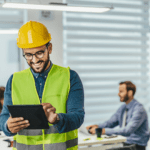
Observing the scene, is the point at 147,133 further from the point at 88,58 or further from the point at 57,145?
the point at 57,145

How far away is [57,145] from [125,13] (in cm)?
413

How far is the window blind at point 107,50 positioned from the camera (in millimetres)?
4980

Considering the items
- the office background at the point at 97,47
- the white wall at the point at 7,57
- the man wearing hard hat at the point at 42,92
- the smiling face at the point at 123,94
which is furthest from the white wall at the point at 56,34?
the man wearing hard hat at the point at 42,92

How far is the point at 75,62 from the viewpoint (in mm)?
4965

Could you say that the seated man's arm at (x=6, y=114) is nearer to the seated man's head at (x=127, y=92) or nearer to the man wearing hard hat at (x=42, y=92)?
the man wearing hard hat at (x=42, y=92)

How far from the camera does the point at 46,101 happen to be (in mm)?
1653

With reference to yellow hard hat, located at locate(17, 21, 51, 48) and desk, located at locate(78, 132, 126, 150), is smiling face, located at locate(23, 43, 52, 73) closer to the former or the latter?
yellow hard hat, located at locate(17, 21, 51, 48)

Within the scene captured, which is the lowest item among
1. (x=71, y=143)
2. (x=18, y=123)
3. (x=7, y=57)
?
(x=71, y=143)

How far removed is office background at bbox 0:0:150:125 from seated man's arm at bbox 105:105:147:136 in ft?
4.38

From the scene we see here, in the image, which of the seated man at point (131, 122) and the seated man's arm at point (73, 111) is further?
the seated man at point (131, 122)

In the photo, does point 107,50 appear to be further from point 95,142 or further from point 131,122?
point 95,142

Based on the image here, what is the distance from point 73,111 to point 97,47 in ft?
11.9

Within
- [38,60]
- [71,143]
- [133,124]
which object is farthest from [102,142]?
[38,60]

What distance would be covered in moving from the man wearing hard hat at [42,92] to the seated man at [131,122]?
206cm
